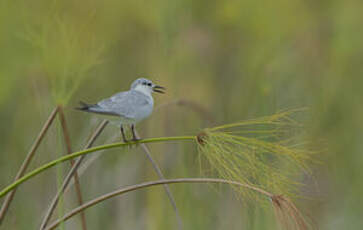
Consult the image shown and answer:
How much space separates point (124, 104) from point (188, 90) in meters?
1.93

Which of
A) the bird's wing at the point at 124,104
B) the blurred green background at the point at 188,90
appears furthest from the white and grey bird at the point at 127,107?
the blurred green background at the point at 188,90

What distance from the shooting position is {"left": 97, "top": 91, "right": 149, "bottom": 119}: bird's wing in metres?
1.16

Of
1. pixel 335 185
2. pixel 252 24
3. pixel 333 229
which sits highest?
pixel 252 24

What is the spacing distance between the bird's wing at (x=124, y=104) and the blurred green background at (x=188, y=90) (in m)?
0.41

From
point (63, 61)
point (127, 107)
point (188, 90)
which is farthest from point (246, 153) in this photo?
point (188, 90)

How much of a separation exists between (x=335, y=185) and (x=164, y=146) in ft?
2.92

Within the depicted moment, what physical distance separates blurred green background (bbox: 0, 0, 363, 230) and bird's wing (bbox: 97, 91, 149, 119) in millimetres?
411

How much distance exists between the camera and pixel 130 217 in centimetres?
270

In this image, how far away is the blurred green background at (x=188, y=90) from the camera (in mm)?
2223

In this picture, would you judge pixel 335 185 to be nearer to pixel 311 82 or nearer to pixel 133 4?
pixel 311 82

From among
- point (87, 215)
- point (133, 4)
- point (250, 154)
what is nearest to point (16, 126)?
point (87, 215)

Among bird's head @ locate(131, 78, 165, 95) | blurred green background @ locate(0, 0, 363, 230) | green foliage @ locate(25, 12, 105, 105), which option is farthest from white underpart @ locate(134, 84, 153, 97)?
blurred green background @ locate(0, 0, 363, 230)

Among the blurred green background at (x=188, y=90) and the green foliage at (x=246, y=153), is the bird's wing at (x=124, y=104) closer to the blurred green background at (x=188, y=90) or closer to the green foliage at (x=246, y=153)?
the green foliage at (x=246, y=153)

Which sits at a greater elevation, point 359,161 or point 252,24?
point 252,24
